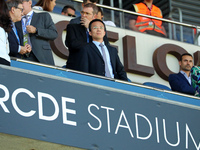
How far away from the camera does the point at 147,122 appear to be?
6.63m

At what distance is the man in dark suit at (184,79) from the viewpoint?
8.26 m

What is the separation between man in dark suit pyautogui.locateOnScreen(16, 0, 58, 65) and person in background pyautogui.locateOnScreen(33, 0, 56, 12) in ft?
3.15

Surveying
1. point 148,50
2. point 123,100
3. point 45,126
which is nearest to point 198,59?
point 148,50

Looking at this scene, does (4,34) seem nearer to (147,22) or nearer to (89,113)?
(89,113)

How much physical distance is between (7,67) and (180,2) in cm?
985

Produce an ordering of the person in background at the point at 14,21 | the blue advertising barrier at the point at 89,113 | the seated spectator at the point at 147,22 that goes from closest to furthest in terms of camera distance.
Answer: the blue advertising barrier at the point at 89,113 < the person in background at the point at 14,21 < the seated spectator at the point at 147,22

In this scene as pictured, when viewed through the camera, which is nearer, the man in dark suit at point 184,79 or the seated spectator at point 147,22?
the man in dark suit at point 184,79

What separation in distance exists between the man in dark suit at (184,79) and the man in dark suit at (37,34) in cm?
196

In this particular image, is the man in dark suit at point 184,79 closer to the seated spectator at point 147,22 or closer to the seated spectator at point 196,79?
the seated spectator at point 196,79

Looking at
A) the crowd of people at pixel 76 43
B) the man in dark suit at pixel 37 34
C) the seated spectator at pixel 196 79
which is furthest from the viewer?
the seated spectator at pixel 196 79

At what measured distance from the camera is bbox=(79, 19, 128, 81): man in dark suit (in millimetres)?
7160

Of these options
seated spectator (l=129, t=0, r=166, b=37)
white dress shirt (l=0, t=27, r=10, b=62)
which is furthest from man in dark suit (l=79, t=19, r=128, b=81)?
seated spectator (l=129, t=0, r=166, b=37)

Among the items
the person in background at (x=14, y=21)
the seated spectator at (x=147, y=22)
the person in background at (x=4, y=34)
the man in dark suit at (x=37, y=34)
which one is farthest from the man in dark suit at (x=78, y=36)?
the seated spectator at (x=147, y=22)

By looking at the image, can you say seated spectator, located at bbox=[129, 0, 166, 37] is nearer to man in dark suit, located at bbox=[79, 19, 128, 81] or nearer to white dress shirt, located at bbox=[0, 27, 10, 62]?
man in dark suit, located at bbox=[79, 19, 128, 81]
